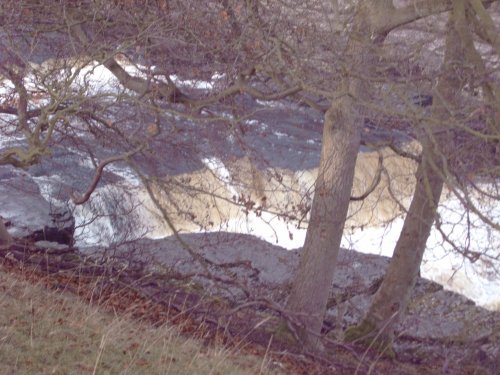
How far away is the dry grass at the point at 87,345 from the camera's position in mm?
5023

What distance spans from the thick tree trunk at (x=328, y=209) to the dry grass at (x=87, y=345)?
Answer: 9.84ft

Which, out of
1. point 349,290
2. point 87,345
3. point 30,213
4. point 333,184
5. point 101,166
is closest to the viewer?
point 87,345

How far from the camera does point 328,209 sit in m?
9.57

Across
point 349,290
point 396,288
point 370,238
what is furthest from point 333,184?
point 370,238

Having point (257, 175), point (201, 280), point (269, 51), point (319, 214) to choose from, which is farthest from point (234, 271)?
point (269, 51)

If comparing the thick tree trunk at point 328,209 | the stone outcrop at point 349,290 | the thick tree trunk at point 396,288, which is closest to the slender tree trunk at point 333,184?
the thick tree trunk at point 328,209

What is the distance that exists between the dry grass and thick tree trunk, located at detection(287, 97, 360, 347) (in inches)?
118

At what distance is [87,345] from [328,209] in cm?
459

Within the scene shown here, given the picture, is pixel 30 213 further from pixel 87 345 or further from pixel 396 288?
pixel 87 345

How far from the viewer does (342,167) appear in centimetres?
959

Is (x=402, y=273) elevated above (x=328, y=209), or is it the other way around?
(x=328, y=209)

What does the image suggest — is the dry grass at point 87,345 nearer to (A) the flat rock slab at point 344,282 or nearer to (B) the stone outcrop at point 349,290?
(B) the stone outcrop at point 349,290

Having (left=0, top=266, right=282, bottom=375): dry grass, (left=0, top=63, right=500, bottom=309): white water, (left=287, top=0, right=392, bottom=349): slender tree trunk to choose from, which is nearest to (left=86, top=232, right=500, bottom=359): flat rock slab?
(left=0, top=63, right=500, bottom=309): white water

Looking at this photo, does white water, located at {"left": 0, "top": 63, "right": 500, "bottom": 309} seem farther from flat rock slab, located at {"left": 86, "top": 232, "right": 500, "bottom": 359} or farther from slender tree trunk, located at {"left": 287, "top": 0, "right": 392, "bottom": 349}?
slender tree trunk, located at {"left": 287, "top": 0, "right": 392, "bottom": 349}
